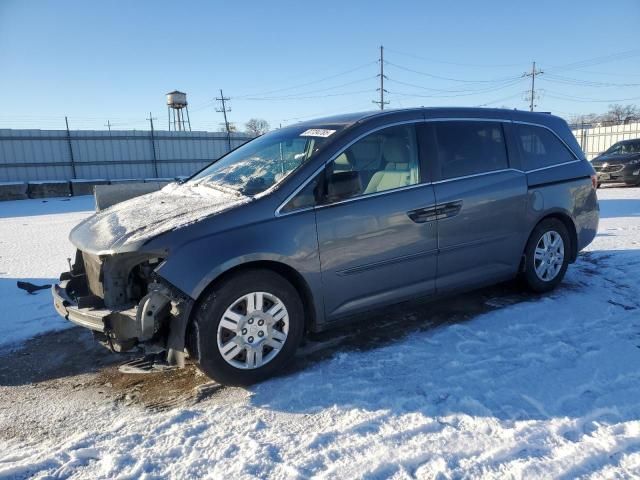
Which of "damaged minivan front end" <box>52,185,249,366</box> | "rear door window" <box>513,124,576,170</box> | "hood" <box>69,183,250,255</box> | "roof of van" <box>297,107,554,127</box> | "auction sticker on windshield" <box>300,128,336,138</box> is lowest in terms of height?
"damaged minivan front end" <box>52,185,249,366</box>

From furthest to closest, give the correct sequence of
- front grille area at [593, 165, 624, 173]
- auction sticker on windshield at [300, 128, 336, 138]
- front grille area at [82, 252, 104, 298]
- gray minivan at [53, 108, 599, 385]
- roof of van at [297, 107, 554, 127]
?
front grille area at [593, 165, 624, 173]
roof of van at [297, 107, 554, 127]
auction sticker on windshield at [300, 128, 336, 138]
front grille area at [82, 252, 104, 298]
gray minivan at [53, 108, 599, 385]

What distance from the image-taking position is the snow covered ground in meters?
2.34

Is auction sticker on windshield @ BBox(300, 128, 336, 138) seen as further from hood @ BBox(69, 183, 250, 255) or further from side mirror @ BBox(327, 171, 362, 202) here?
hood @ BBox(69, 183, 250, 255)

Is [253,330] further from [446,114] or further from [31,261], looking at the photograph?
[31,261]

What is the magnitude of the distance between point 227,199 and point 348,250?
942mm

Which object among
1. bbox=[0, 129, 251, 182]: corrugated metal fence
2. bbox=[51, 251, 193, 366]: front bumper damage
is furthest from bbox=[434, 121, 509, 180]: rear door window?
bbox=[0, 129, 251, 182]: corrugated metal fence

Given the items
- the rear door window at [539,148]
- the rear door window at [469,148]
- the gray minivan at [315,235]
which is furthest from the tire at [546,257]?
the rear door window at [469,148]

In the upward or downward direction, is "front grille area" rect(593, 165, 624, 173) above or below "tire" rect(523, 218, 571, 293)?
above

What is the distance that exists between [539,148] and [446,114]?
4.03 feet

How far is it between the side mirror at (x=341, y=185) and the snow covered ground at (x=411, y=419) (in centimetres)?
119

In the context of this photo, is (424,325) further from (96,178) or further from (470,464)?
(96,178)

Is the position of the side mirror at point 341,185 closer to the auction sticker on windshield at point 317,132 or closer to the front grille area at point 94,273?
the auction sticker on windshield at point 317,132

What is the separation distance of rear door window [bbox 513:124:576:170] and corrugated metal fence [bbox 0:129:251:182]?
16.8 meters

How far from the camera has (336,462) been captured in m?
2.37
